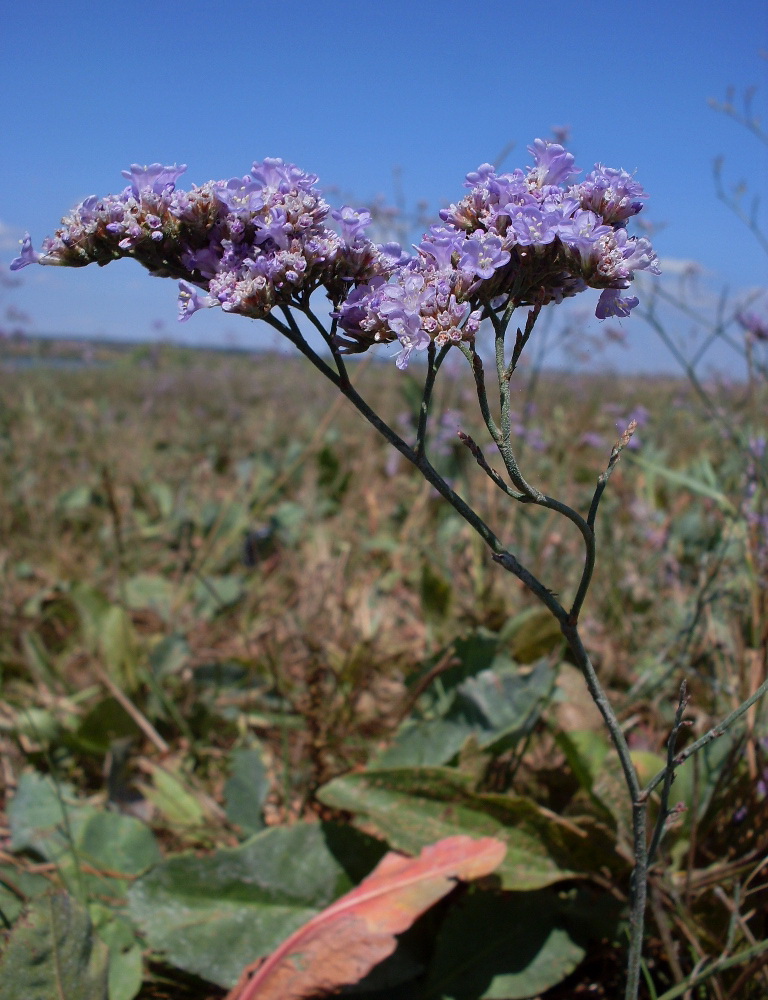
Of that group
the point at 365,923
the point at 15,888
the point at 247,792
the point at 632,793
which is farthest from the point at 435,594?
the point at 632,793

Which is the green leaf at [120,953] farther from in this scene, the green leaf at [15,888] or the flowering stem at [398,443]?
the flowering stem at [398,443]

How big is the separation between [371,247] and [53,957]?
4.42 ft

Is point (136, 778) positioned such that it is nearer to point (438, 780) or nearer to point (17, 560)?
point (438, 780)

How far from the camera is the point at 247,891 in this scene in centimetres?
173

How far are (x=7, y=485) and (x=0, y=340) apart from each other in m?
4.42

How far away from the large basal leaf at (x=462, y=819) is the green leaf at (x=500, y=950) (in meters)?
0.11

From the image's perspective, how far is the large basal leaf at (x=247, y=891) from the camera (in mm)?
1649

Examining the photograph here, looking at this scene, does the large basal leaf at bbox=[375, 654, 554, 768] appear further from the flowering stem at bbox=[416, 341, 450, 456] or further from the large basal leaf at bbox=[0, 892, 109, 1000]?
the flowering stem at bbox=[416, 341, 450, 456]

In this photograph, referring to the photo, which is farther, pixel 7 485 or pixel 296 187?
pixel 7 485

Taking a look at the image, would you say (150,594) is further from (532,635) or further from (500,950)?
(500,950)

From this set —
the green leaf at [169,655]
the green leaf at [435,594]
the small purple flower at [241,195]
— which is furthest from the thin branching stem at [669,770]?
the green leaf at [169,655]

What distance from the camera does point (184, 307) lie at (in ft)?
4.06

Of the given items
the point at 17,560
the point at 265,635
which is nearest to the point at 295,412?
the point at 17,560

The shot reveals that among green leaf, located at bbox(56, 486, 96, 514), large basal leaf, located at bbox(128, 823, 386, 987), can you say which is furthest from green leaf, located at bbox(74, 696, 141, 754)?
green leaf, located at bbox(56, 486, 96, 514)
